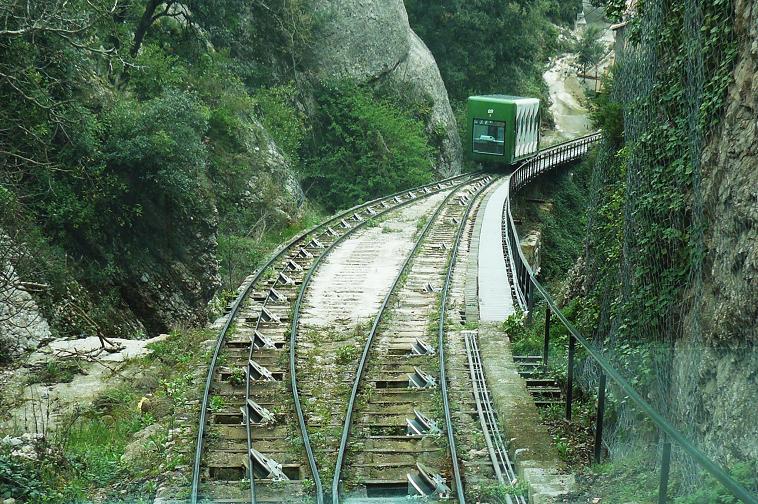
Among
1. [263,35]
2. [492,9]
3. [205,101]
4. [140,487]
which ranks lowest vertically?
[140,487]

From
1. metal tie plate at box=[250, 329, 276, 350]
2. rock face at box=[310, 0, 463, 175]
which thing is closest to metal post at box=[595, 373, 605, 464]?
metal tie plate at box=[250, 329, 276, 350]

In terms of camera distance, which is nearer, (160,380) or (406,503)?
(406,503)

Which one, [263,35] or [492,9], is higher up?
[492,9]

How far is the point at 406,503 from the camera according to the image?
7785 mm

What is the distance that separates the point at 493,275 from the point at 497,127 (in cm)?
2139

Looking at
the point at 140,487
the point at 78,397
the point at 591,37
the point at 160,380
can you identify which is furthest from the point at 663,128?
the point at 591,37

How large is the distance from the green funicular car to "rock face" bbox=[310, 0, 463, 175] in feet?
21.1

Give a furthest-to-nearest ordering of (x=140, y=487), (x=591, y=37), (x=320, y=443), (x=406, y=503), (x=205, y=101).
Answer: (x=591, y=37), (x=205, y=101), (x=320, y=443), (x=140, y=487), (x=406, y=503)

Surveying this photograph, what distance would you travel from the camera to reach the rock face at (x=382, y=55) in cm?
4081

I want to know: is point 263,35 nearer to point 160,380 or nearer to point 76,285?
point 76,285

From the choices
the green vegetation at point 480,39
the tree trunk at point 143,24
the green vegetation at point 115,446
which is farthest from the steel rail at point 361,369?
the green vegetation at point 480,39

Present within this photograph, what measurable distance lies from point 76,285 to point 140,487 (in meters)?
9.25

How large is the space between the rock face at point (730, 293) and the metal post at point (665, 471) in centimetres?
133

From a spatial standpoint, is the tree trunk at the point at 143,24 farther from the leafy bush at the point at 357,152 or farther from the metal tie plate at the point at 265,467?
the metal tie plate at the point at 265,467
